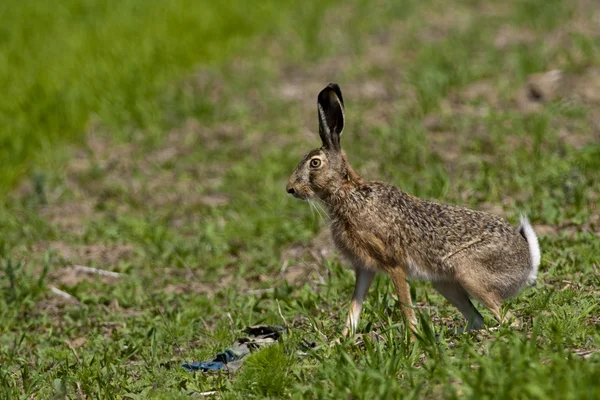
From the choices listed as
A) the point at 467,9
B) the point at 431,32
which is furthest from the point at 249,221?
the point at 467,9

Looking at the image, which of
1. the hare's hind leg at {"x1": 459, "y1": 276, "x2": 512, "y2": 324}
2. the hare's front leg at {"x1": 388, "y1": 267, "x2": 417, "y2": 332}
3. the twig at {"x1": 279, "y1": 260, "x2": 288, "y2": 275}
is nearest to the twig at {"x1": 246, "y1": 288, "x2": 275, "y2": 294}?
the twig at {"x1": 279, "y1": 260, "x2": 288, "y2": 275}

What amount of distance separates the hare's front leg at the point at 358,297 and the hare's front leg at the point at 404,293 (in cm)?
19

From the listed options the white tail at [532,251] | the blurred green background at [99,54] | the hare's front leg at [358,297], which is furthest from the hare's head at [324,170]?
the blurred green background at [99,54]

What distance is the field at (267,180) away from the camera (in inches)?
203

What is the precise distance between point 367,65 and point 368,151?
9.64ft

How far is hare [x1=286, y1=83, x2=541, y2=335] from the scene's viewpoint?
221 inches

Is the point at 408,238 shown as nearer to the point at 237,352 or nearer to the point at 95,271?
the point at 237,352

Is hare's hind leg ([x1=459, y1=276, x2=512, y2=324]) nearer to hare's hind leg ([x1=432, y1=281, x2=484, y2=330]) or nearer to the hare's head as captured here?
hare's hind leg ([x1=432, y1=281, x2=484, y2=330])

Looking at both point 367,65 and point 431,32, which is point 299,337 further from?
point 431,32

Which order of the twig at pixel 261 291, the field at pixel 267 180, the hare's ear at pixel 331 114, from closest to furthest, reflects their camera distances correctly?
the field at pixel 267 180 → the hare's ear at pixel 331 114 → the twig at pixel 261 291

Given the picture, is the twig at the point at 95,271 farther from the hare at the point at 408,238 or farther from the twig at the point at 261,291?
the hare at the point at 408,238

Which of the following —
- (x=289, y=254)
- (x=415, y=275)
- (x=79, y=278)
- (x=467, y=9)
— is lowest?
(x=79, y=278)

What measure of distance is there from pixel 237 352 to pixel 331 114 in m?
1.58

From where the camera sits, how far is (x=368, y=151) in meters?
9.66
